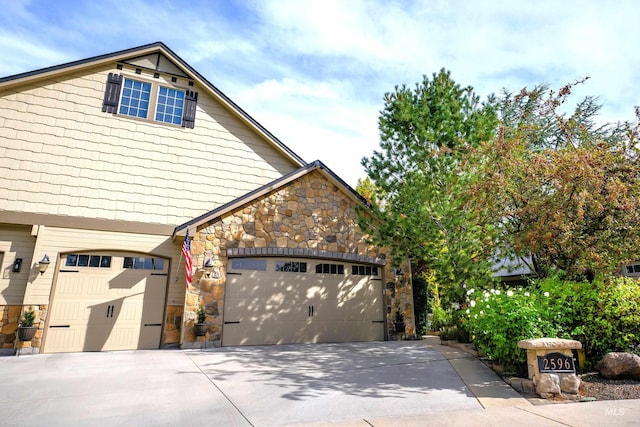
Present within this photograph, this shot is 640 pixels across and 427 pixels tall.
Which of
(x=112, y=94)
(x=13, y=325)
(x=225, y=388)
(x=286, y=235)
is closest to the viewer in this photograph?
(x=225, y=388)

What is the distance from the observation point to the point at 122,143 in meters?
10.6

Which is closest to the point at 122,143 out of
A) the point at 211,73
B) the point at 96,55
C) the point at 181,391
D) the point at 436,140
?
the point at 96,55

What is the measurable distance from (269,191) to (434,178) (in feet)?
15.6

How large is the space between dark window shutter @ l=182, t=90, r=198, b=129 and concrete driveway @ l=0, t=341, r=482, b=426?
7239 millimetres

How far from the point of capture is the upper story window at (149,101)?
10898 millimetres

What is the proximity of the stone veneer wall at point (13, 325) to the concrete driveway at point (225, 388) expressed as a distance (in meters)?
0.57

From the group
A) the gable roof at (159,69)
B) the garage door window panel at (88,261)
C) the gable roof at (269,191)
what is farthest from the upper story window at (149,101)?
the garage door window panel at (88,261)

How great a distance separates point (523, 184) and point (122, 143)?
11.1m

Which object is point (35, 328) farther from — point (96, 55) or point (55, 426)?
point (96, 55)

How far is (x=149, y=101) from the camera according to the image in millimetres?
11375

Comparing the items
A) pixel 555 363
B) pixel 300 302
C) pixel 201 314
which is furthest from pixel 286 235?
pixel 555 363

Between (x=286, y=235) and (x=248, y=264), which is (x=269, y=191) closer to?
(x=286, y=235)

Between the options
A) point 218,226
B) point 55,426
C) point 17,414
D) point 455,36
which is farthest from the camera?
point 218,226

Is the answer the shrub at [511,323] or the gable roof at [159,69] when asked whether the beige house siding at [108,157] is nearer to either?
the gable roof at [159,69]
